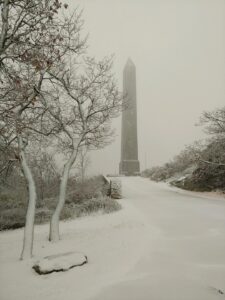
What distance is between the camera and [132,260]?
268 inches

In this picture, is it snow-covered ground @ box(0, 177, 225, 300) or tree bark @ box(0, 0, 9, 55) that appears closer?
snow-covered ground @ box(0, 177, 225, 300)

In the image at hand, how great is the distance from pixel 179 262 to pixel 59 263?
260cm

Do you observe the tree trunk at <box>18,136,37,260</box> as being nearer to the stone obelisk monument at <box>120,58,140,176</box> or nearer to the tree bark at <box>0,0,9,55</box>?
the tree bark at <box>0,0,9,55</box>

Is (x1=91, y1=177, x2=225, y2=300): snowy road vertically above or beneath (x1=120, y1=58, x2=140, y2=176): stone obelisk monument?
beneath

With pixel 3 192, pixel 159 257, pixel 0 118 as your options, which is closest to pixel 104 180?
pixel 3 192

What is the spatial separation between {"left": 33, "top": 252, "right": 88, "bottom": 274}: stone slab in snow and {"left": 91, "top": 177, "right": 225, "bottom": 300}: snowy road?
124 cm

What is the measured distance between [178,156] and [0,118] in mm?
22697

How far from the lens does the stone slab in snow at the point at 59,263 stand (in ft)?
20.5

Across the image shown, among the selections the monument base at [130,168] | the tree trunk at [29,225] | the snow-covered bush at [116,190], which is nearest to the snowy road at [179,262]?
the tree trunk at [29,225]

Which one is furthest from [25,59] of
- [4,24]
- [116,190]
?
[116,190]

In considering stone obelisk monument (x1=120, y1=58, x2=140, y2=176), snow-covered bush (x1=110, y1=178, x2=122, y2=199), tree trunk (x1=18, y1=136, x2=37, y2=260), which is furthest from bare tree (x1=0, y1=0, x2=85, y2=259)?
stone obelisk monument (x1=120, y1=58, x2=140, y2=176)

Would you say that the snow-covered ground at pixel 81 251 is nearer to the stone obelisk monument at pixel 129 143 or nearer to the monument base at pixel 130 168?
the monument base at pixel 130 168

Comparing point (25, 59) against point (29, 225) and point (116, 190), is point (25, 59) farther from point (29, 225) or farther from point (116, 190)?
point (116, 190)

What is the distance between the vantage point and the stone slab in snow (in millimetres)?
6234
